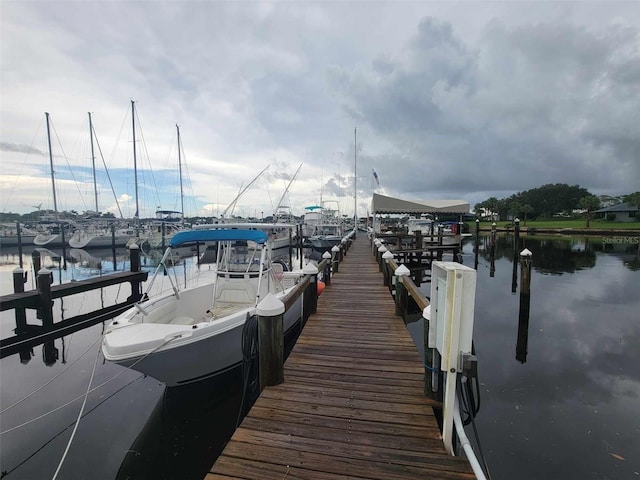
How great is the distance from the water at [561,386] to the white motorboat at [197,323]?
4447 millimetres

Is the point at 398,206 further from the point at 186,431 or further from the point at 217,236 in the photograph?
the point at 186,431

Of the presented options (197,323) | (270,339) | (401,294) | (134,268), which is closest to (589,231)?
(401,294)

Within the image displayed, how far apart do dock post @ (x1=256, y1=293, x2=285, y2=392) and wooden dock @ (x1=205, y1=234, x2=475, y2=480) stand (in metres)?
0.15

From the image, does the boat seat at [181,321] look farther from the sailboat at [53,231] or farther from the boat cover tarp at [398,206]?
the sailboat at [53,231]

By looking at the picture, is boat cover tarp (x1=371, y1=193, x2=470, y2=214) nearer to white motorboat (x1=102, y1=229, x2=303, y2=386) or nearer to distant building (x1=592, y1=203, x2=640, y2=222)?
white motorboat (x1=102, y1=229, x2=303, y2=386)

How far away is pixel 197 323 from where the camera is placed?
20.3 feet

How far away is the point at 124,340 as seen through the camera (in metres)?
4.88

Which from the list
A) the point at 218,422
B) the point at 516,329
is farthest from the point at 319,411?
the point at 516,329

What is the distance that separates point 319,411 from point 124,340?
3.36 metres

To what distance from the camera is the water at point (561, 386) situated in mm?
4605

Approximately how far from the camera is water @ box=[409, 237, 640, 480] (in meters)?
4.61

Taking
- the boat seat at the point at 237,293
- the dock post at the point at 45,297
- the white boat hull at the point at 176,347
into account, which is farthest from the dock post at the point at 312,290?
the dock post at the point at 45,297

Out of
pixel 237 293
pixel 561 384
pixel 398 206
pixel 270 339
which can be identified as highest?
pixel 398 206

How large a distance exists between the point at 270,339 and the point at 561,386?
6.71m
